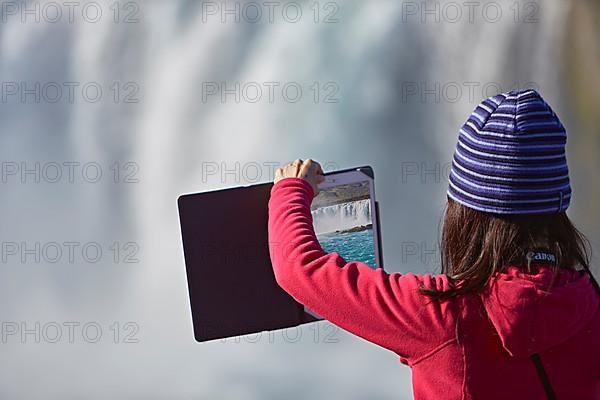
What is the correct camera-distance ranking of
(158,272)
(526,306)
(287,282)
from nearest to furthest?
(526,306), (287,282), (158,272)

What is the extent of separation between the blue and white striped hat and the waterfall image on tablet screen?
12.0 inches

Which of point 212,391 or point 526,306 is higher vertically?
point 526,306

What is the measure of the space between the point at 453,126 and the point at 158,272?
1.65 feet

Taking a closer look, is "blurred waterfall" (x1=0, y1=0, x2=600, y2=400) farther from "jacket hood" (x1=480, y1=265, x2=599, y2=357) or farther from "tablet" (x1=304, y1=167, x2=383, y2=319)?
"jacket hood" (x1=480, y1=265, x2=599, y2=357)

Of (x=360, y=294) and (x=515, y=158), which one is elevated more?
(x=515, y=158)

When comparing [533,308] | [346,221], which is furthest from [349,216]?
[533,308]

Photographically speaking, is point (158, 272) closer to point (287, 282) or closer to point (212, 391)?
point (212, 391)

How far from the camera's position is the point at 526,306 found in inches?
33.6

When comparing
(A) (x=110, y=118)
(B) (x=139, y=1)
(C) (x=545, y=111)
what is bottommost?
(C) (x=545, y=111)

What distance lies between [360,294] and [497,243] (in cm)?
15

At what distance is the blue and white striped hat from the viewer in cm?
87

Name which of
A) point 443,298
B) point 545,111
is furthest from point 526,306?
point 545,111

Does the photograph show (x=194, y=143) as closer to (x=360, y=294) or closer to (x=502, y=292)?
(x=360, y=294)

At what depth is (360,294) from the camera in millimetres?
917
